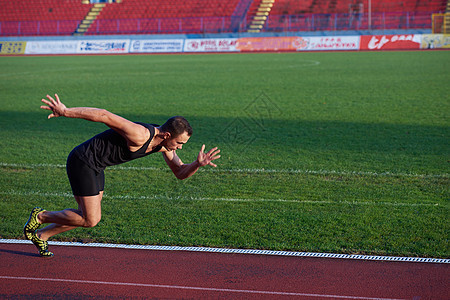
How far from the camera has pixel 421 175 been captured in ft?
27.9

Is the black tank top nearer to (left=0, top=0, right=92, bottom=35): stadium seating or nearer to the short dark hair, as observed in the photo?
the short dark hair

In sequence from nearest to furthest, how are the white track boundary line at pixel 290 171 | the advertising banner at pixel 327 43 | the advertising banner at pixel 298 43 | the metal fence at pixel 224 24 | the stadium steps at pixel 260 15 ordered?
the white track boundary line at pixel 290 171
the advertising banner at pixel 327 43
the advertising banner at pixel 298 43
the metal fence at pixel 224 24
the stadium steps at pixel 260 15

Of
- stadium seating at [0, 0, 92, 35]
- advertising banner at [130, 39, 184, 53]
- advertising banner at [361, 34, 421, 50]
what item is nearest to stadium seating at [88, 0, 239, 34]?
stadium seating at [0, 0, 92, 35]

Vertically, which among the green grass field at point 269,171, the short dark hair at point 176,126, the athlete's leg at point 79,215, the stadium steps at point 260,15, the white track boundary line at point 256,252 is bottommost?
the green grass field at point 269,171

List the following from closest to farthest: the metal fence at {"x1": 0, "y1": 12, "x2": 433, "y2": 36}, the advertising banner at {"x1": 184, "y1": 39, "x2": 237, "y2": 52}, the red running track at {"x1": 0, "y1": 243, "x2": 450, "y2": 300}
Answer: the red running track at {"x1": 0, "y1": 243, "x2": 450, "y2": 300} → the metal fence at {"x1": 0, "y1": 12, "x2": 433, "y2": 36} → the advertising banner at {"x1": 184, "y1": 39, "x2": 237, "y2": 52}

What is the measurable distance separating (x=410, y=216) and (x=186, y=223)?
3.04 metres

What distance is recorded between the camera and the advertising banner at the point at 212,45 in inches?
1654

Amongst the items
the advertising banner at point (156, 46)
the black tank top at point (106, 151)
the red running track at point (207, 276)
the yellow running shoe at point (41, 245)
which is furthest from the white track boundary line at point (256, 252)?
the advertising banner at point (156, 46)

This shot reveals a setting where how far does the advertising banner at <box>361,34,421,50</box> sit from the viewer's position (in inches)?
1486

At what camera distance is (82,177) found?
17.1 ft

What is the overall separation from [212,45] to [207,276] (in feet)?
126

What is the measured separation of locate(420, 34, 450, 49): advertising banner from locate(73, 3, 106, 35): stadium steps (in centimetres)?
3212

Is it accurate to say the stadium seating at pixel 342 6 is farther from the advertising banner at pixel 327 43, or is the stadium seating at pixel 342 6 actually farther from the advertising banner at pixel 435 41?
the advertising banner at pixel 327 43

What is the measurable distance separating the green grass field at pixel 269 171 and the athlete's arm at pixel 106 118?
66.5 inches
